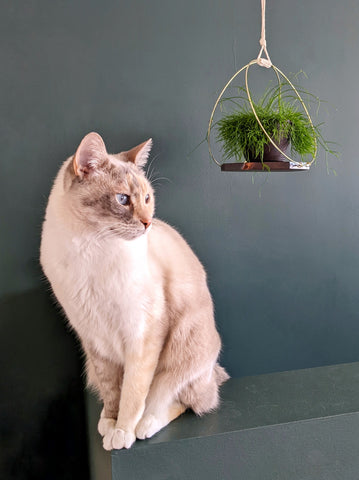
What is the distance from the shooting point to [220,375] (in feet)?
5.50

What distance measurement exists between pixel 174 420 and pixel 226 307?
54cm

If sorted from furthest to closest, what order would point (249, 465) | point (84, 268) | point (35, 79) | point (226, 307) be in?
point (226, 307)
point (35, 79)
point (249, 465)
point (84, 268)

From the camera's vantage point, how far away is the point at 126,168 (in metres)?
1.20

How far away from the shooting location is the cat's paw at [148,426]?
128cm

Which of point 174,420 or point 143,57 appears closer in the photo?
point 174,420

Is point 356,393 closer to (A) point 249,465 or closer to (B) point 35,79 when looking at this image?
(A) point 249,465

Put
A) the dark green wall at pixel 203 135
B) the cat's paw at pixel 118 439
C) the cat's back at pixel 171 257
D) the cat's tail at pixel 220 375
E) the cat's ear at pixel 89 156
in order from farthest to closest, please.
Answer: the cat's tail at pixel 220 375 → the dark green wall at pixel 203 135 → the cat's back at pixel 171 257 → the cat's paw at pixel 118 439 → the cat's ear at pixel 89 156

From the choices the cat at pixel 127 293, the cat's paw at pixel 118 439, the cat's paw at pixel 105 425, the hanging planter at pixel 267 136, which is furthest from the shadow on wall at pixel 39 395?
the hanging planter at pixel 267 136

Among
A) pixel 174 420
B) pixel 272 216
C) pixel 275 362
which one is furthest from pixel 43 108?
pixel 275 362

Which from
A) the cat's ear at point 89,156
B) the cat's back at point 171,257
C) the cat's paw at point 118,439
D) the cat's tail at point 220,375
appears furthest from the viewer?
the cat's tail at point 220,375

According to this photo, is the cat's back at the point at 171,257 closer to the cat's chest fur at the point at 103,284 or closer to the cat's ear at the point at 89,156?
the cat's chest fur at the point at 103,284

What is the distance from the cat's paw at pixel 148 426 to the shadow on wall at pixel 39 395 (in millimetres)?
455

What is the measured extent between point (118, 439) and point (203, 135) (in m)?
1.10

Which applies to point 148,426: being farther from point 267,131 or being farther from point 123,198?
point 267,131
